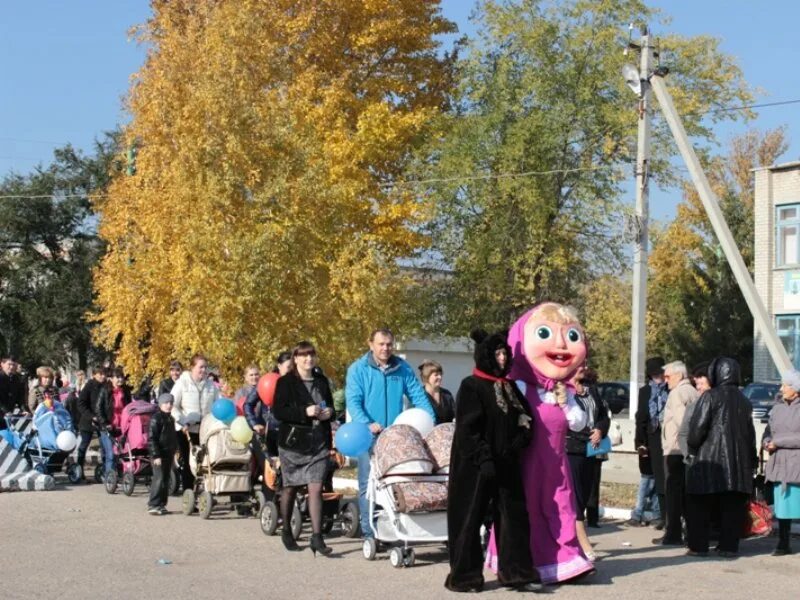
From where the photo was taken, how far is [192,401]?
54.4ft

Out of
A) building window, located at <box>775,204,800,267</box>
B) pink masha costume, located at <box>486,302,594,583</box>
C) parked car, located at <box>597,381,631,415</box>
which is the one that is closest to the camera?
pink masha costume, located at <box>486,302,594,583</box>

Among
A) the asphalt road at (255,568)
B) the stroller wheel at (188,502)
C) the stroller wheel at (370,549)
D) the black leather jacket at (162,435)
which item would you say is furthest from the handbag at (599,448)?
the black leather jacket at (162,435)

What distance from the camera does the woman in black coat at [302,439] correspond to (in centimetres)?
1191

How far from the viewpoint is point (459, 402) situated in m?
10.0

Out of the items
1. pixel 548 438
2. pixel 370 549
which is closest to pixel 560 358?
pixel 548 438

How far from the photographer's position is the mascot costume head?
1029 centimetres

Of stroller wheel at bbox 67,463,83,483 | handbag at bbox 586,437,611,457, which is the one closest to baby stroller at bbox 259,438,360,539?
handbag at bbox 586,437,611,457

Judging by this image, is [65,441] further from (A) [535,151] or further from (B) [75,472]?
(A) [535,151]

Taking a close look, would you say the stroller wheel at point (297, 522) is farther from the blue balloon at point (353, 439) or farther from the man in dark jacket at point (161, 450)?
the man in dark jacket at point (161, 450)

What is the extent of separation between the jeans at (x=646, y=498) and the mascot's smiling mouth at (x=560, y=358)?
16.0 ft

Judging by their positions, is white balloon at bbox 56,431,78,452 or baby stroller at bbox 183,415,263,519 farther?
white balloon at bbox 56,431,78,452

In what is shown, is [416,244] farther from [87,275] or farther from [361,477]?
[361,477]

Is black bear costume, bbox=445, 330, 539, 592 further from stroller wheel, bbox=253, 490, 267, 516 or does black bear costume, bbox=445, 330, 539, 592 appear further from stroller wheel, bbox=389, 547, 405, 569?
stroller wheel, bbox=253, 490, 267, 516

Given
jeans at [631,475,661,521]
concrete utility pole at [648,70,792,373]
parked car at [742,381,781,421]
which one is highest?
concrete utility pole at [648,70,792,373]
